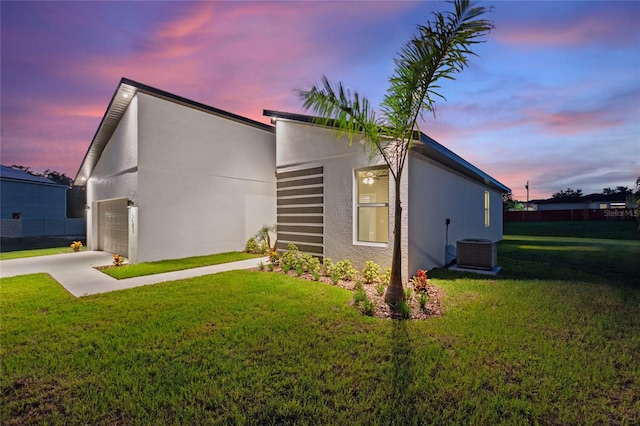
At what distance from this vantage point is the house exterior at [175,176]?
9.09m

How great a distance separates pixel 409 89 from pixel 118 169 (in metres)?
11.0

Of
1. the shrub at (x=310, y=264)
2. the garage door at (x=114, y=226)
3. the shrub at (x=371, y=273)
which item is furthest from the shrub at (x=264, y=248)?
the shrub at (x=371, y=273)

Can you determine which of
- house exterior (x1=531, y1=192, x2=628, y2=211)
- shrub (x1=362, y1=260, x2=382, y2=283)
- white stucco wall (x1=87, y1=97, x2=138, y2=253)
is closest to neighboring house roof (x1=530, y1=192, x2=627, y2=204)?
house exterior (x1=531, y1=192, x2=628, y2=211)

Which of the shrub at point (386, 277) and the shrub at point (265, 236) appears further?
the shrub at point (265, 236)

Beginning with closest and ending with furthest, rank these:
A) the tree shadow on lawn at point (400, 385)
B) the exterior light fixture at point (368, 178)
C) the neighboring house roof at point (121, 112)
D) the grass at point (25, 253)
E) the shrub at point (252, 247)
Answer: the tree shadow on lawn at point (400, 385) → the exterior light fixture at point (368, 178) → the neighboring house roof at point (121, 112) → the grass at point (25, 253) → the shrub at point (252, 247)

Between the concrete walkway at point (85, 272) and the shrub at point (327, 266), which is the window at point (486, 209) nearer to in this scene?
the shrub at point (327, 266)

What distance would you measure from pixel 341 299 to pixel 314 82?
3.87m

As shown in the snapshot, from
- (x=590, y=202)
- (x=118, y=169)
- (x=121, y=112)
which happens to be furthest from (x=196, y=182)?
(x=590, y=202)

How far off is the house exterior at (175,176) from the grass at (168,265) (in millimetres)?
459

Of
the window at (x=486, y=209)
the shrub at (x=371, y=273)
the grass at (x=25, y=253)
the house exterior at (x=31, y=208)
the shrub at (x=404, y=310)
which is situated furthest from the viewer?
the house exterior at (x=31, y=208)

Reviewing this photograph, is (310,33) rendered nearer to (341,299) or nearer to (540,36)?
(540,36)

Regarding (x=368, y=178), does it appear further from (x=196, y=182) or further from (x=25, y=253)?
(x=25, y=253)

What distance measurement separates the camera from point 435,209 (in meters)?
7.37

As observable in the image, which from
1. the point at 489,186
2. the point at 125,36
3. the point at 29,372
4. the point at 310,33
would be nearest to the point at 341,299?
the point at 29,372
